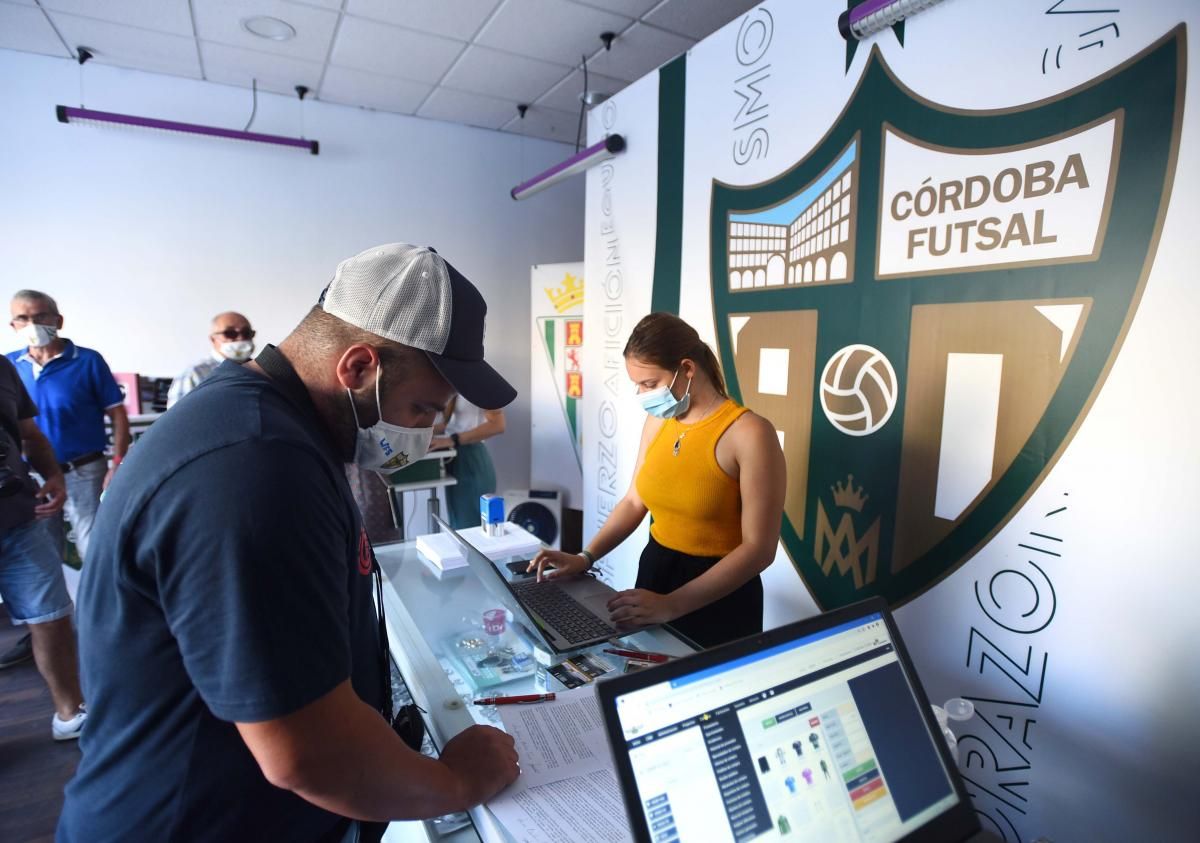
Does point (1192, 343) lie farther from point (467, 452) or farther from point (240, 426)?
point (467, 452)

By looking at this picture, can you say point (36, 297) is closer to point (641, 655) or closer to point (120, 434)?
point (120, 434)

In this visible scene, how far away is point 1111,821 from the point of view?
1.47m

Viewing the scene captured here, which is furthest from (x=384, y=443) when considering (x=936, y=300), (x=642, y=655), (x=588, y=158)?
(x=588, y=158)

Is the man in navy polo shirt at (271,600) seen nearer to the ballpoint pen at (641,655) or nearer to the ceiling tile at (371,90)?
the ballpoint pen at (641,655)

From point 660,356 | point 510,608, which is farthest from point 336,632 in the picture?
point 660,356

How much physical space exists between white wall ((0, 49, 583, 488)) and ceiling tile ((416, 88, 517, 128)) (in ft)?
0.40

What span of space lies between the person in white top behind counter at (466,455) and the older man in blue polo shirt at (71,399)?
5.13ft

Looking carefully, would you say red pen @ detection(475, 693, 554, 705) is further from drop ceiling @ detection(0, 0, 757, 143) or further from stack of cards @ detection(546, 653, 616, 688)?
drop ceiling @ detection(0, 0, 757, 143)

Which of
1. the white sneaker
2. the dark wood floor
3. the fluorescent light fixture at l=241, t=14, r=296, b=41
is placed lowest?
the dark wood floor

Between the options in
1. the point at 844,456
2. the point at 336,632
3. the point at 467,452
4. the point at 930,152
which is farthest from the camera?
the point at 467,452

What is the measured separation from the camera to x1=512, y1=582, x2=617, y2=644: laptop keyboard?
128cm

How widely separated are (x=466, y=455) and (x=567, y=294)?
154cm

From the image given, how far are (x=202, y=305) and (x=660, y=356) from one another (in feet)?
11.7

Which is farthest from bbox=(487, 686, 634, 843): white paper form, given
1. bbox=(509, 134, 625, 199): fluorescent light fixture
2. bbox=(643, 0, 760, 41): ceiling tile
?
bbox=(643, 0, 760, 41): ceiling tile
